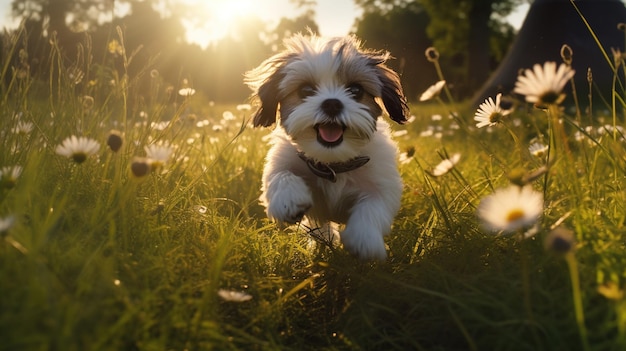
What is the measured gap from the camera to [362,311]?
219cm

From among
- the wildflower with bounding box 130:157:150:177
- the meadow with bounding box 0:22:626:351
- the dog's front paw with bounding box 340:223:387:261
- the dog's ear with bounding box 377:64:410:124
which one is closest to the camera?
the meadow with bounding box 0:22:626:351

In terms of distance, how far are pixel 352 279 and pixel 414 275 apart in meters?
0.30

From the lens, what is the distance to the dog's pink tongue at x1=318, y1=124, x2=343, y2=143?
302 centimetres

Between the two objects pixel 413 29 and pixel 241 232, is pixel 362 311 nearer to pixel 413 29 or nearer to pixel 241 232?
pixel 241 232

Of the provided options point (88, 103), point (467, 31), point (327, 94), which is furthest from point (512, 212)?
point (467, 31)

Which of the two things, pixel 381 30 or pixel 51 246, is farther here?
pixel 381 30

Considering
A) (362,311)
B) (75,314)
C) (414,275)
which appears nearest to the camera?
(75,314)

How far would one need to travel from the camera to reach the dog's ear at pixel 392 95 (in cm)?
338

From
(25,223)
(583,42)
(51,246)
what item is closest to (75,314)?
(51,246)

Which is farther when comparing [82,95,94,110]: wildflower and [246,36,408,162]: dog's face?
[82,95,94,110]: wildflower

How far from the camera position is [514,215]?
5.63 feet

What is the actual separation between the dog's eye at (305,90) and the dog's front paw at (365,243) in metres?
0.87

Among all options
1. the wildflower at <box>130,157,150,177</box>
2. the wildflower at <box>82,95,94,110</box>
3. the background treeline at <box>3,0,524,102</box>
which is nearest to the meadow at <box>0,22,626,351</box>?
the wildflower at <box>130,157,150,177</box>

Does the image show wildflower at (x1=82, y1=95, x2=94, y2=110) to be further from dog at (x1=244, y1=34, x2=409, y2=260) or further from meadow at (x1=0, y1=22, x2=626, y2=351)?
dog at (x1=244, y1=34, x2=409, y2=260)
